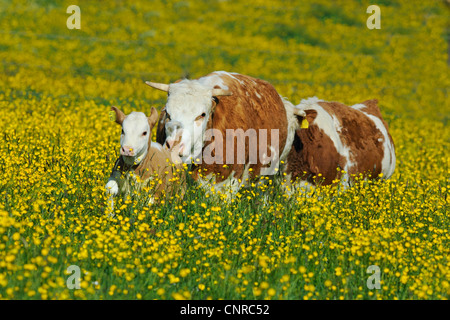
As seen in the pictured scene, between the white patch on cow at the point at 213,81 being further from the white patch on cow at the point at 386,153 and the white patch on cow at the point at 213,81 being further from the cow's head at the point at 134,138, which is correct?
the white patch on cow at the point at 386,153

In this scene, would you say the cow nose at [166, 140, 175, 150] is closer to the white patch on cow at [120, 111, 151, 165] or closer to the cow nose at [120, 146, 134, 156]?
the white patch on cow at [120, 111, 151, 165]

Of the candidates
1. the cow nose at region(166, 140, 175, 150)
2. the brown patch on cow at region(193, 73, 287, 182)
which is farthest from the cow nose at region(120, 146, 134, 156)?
the brown patch on cow at region(193, 73, 287, 182)

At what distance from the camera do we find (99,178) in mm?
6797

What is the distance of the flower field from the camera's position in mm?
4785

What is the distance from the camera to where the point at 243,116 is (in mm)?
7262

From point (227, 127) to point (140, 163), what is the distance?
1.34 m

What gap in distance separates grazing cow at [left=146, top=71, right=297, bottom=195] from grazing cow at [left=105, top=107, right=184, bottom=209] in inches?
8.3

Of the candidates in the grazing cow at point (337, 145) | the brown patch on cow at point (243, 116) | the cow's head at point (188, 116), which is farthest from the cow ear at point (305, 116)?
the cow's head at point (188, 116)

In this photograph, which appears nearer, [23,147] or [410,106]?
[23,147]

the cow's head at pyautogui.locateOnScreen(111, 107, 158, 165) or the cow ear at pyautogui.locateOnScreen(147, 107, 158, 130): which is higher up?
the cow ear at pyautogui.locateOnScreen(147, 107, 158, 130)

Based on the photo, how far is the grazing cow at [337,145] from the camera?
830cm
